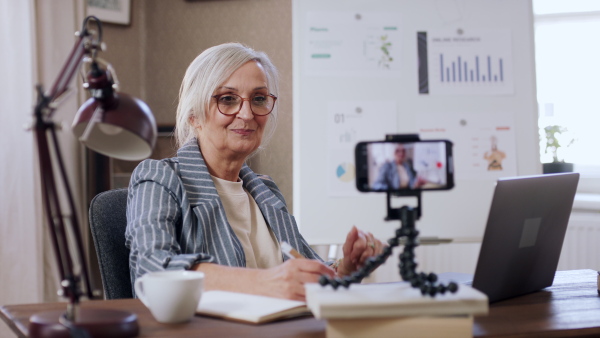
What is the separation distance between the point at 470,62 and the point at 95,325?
2032 mm

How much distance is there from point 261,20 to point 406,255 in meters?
2.46

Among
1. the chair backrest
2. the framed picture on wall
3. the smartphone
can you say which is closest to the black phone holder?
the smartphone

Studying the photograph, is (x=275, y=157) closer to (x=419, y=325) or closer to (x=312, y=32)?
(x=312, y=32)

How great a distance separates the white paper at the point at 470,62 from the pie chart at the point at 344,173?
435 mm

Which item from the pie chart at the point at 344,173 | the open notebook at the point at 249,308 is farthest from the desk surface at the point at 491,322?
the pie chart at the point at 344,173

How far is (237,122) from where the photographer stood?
1.59 metres

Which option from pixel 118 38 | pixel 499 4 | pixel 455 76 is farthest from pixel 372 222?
pixel 118 38

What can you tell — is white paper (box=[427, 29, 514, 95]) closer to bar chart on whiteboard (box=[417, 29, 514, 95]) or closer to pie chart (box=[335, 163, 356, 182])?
bar chart on whiteboard (box=[417, 29, 514, 95])

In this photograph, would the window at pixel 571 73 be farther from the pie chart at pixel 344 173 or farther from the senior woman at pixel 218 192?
A: the senior woman at pixel 218 192

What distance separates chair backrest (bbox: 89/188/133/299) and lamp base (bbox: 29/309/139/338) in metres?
0.42

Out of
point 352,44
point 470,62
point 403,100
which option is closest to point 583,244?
→ point 470,62

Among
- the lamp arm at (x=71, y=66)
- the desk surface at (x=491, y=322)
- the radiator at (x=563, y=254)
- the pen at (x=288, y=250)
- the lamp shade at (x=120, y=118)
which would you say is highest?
the lamp arm at (x=71, y=66)

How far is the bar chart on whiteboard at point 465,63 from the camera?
255 centimetres

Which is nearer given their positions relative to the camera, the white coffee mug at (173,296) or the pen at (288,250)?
the white coffee mug at (173,296)
